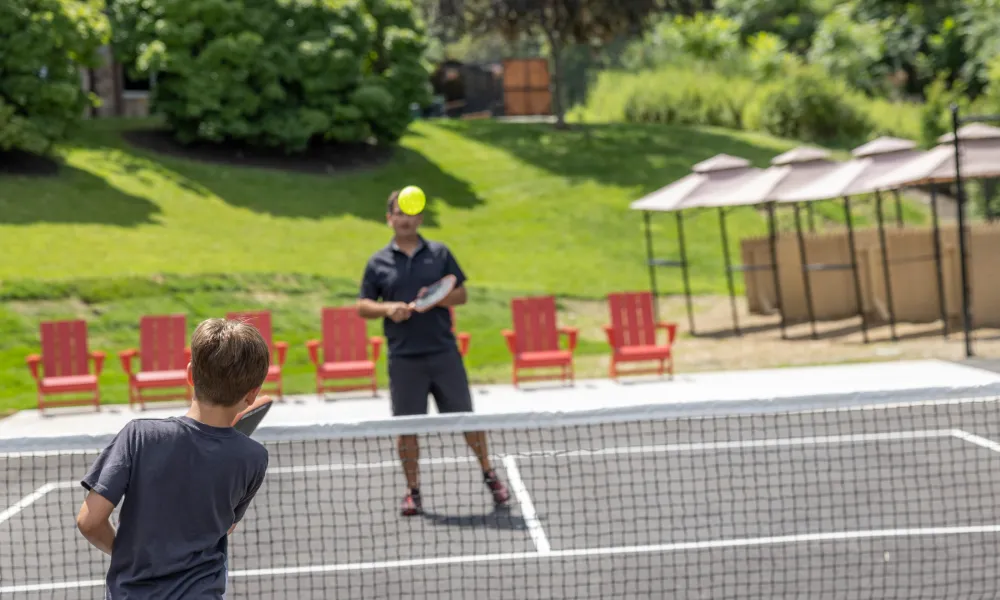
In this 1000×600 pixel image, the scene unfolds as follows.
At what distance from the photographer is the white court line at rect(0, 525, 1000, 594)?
24.4ft

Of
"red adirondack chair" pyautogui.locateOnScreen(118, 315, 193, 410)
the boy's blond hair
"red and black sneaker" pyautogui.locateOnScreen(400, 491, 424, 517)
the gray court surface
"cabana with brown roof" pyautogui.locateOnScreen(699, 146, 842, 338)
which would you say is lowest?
the gray court surface

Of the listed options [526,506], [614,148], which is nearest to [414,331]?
[526,506]

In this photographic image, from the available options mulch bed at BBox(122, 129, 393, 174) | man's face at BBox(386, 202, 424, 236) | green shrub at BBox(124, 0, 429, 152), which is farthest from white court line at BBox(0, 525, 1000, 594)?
mulch bed at BBox(122, 129, 393, 174)

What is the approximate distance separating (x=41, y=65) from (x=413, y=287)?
19.8 m

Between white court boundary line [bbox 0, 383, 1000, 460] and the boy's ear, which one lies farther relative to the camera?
white court boundary line [bbox 0, 383, 1000, 460]

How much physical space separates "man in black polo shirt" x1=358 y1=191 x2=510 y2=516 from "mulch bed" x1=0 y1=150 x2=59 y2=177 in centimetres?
2053

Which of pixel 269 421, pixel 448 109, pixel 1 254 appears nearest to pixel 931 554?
pixel 269 421

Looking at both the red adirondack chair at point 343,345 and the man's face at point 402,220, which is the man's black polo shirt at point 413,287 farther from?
the red adirondack chair at point 343,345

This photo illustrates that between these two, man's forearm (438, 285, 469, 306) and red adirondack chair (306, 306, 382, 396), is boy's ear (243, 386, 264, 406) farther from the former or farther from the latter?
red adirondack chair (306, 306, 382, 396)

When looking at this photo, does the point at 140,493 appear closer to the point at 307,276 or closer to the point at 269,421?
the point at 269,421

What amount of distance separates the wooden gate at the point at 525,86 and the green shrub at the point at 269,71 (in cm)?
1330

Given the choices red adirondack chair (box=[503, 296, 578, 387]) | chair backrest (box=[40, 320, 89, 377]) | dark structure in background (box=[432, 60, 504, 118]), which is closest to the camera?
chair backrest (box=[40, 320, 89, 377])

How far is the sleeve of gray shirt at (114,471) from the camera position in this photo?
3.52 meters

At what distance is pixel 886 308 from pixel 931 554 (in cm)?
1311
